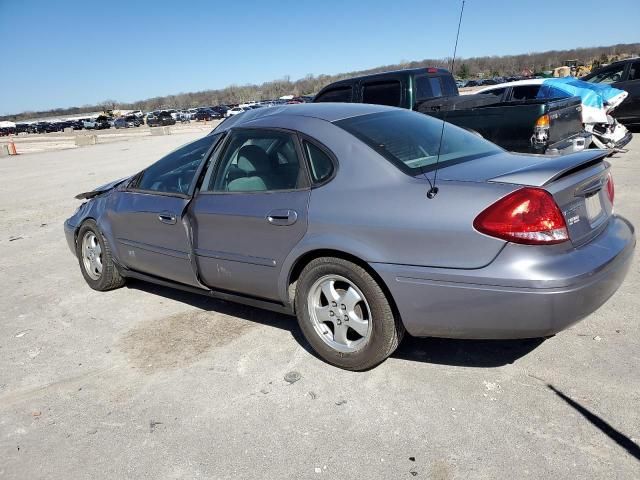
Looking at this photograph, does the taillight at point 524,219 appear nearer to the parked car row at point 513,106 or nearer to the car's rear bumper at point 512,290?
the car's rear bumper at point 512,290

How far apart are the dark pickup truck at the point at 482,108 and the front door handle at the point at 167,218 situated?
188 inches

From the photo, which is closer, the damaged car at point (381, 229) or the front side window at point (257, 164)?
the damaged car at point (381, 229)

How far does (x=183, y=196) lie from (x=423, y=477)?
270cm

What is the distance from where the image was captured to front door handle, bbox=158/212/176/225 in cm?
420

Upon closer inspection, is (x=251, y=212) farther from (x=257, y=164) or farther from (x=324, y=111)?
(x=324, y=111)

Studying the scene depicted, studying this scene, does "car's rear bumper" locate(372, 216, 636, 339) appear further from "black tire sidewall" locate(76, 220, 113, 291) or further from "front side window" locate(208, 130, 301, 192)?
"black tire sidewall" locate(76, 220, 113, 291)

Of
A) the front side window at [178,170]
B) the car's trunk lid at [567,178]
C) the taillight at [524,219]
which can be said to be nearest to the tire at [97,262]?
the front side window at [178,170]

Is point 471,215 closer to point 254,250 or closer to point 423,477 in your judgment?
point 423,477

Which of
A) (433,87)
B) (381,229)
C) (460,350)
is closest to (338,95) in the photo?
(433,87)

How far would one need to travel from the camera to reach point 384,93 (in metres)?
9.24

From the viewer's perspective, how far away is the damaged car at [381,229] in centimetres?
274

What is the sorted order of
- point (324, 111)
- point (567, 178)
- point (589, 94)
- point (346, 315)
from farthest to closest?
point (589, 94), point (324, 111), point (346, 315), point (567, 178)

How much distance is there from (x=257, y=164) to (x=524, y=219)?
1908mm

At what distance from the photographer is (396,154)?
3.32 m
